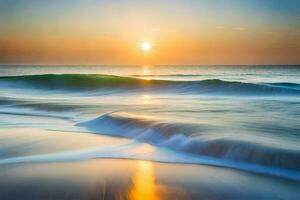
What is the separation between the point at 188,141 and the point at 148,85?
52.7 feet

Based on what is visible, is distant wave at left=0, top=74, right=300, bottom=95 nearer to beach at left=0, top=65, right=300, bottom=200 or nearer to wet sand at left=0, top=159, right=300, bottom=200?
beach at left=0, top=65, right=300, bottom=200

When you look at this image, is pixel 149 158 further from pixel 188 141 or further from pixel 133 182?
pixel 133 182

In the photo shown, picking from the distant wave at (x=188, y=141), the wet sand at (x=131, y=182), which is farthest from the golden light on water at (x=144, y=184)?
the distant wave at (x=188, y=141)

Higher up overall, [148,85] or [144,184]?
[148,85]

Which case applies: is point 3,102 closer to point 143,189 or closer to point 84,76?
point 143,189

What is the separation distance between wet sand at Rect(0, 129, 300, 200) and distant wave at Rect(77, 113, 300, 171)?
427mm

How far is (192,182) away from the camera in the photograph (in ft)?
11.3

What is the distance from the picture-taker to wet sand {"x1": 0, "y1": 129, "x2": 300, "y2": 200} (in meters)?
3.11

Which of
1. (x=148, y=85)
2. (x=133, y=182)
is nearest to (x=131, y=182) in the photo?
(x=133, y=182)

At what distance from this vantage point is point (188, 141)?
4.90 metres

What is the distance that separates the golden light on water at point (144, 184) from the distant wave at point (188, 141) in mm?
807

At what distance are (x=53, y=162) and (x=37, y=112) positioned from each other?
5.13 metres

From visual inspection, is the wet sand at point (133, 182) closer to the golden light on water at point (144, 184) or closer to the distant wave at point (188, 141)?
the golden light on water at point (144, 184)

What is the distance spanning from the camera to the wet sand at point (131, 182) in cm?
311
